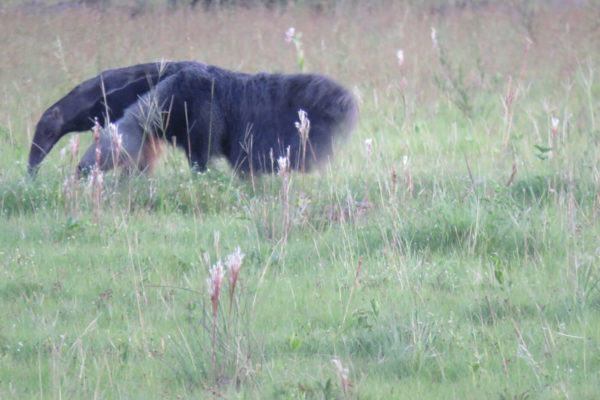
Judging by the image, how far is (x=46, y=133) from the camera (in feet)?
20.8

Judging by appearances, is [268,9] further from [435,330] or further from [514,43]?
[435,330]

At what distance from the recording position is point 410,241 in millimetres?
4195

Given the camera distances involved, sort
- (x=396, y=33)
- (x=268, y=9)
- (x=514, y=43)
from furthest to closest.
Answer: (x=268, y=9)
(x=396, y=33)
(x=514, y=43)

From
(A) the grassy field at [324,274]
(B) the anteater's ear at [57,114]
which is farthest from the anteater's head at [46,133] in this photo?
(A) the grassy field at [324,274]

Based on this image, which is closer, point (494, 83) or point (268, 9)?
point (494, 83)

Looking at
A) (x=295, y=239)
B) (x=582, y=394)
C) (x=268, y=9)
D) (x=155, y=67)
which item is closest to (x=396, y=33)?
(x=268, y=9)

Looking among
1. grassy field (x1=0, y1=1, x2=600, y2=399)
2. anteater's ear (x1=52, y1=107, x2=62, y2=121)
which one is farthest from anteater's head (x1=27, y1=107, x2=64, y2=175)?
grassy field (x1=0, y1=1, x2=600, y2=399)

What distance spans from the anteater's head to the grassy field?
0.73ft

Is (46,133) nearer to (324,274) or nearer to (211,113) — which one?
(211,113)

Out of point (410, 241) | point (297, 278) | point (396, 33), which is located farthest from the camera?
point (396, 33)

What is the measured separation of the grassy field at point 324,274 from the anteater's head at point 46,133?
22cm

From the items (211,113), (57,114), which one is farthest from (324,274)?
(57,114)

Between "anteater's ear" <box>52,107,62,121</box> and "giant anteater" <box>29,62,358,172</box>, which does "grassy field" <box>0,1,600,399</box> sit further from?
"anteater's ear" <box>52,107,62,121</box>

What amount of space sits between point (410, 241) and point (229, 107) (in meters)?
2.50
